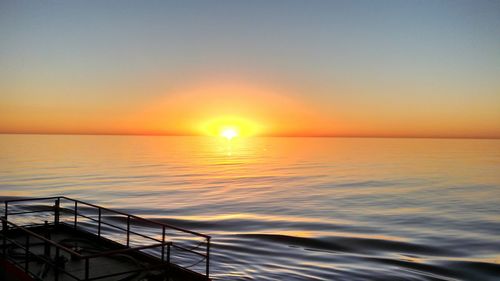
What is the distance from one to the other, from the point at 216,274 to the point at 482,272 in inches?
520

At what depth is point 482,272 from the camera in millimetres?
20750

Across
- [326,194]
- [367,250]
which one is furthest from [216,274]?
[326,194]

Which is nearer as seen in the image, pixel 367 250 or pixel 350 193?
pixel 367 250

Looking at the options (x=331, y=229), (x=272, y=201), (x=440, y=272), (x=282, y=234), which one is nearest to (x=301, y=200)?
(x=272, y=201)

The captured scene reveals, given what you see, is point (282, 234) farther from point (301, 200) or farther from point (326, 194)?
point (326, 194)

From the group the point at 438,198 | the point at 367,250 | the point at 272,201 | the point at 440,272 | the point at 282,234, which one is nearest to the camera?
the point at 440,272

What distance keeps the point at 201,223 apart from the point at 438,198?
3280cm

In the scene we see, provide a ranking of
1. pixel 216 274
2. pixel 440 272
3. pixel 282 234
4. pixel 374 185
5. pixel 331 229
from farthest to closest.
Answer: pixel 374 185 < pixel 331 229 < pixel 282 234 < pixel 440 272 < pixel 216 274

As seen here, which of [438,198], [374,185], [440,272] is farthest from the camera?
[374,185]

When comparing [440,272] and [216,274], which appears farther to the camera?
[440,272]

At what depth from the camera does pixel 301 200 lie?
47375 millimetres

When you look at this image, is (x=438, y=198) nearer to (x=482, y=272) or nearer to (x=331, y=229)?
(x=331, y=229)

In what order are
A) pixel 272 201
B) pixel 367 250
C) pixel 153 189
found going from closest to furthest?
pixel 367 250, pixel 272 201, pixel 153 189

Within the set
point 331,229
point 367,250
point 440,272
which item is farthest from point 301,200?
point 440,272
